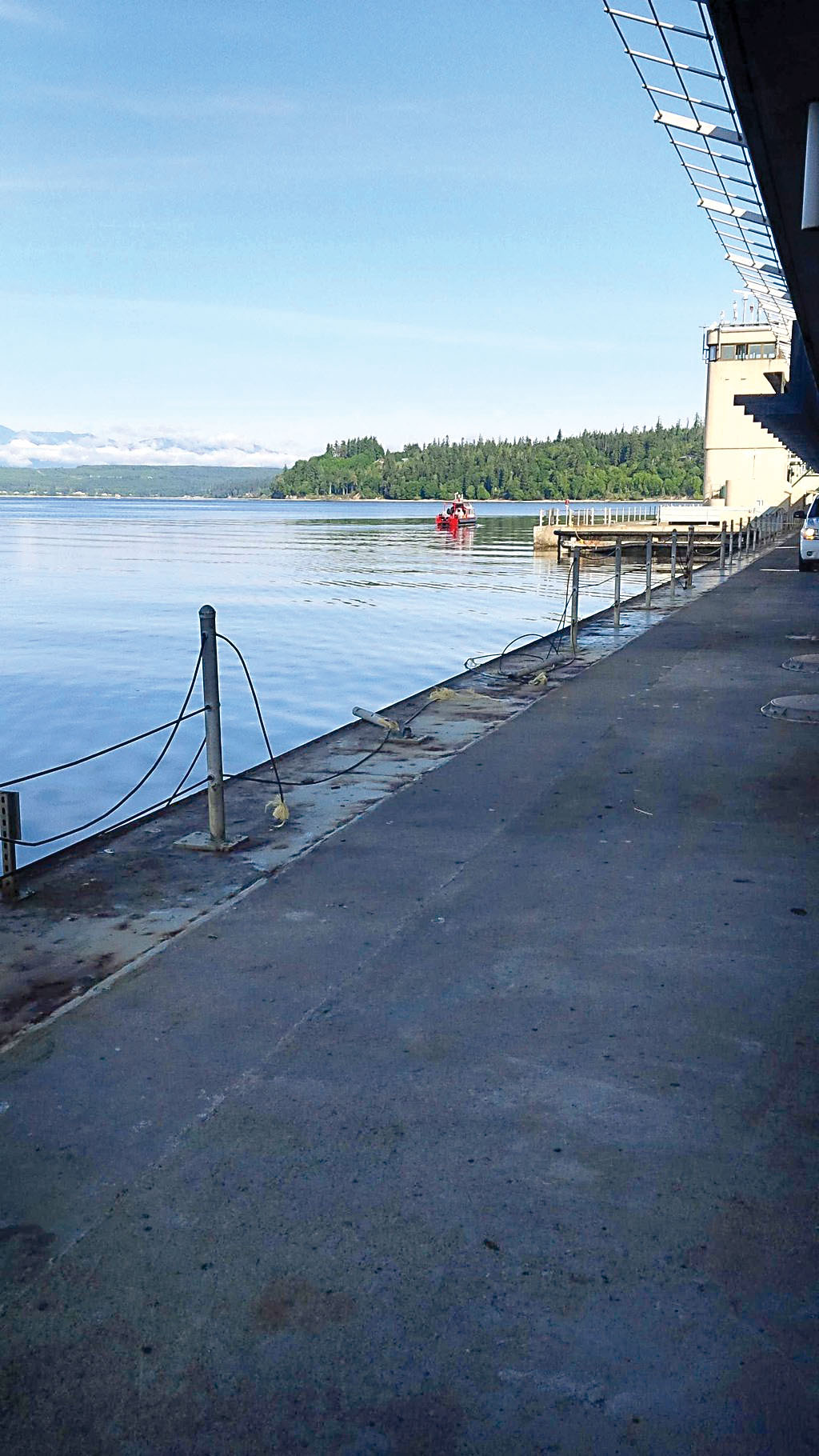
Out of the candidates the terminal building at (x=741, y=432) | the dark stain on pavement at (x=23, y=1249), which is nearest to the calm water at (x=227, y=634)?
the dark stain on pavement at (x=23, y=1249)

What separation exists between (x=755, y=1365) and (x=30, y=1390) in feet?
5.70

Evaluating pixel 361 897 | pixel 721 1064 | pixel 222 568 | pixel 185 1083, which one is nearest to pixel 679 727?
pixel 361 897

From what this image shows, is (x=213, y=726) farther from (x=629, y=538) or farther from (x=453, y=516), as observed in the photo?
(x=453, y=516)

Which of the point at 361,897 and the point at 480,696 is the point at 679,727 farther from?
the point at 361,897

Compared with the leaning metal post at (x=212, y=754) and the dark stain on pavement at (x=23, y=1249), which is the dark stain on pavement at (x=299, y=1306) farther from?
the leaning metal post at (x=212, y=754)

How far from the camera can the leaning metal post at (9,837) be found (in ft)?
20.0

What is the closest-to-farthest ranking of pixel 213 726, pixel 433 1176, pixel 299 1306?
pixel 299 1306 → pixel 433 1176 → pixel 213 726

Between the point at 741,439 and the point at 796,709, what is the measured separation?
6658cm

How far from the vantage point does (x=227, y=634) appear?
93.4 feet

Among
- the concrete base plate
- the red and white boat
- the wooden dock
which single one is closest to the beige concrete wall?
the wooden dock

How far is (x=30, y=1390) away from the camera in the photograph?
8.96 feet

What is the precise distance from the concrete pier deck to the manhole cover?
4703 millimetres

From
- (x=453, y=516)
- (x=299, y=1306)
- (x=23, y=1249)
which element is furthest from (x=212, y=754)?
(x=453, y=516)

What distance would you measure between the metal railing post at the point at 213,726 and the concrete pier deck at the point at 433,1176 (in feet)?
2.93
